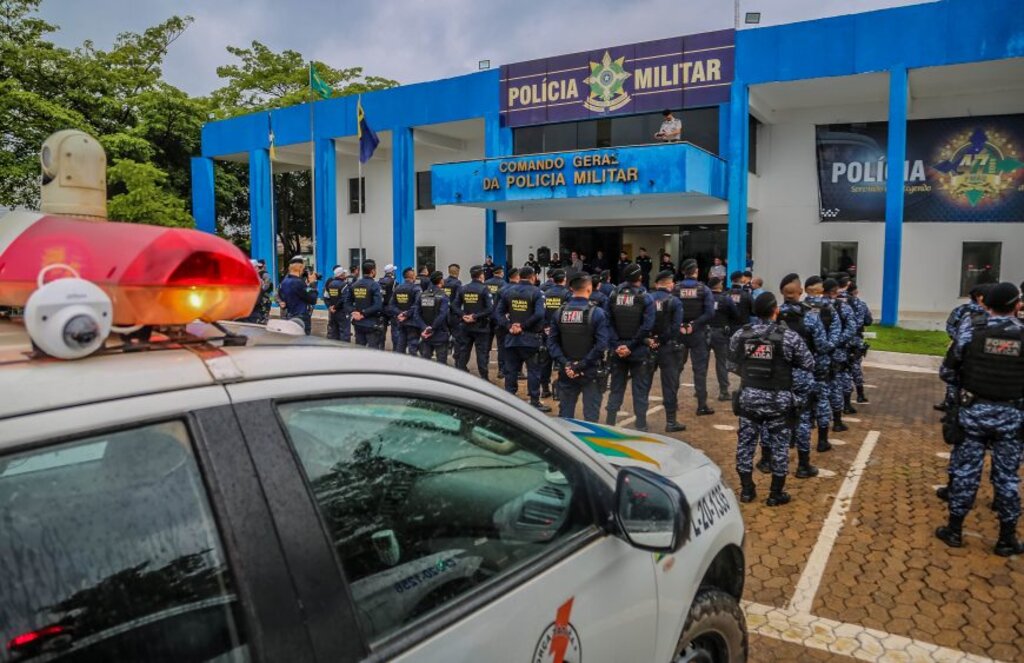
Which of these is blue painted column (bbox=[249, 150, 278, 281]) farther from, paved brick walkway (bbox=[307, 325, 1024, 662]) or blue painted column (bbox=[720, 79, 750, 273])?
paved brick walkway (bbox=[307, 325, 1024, 662])

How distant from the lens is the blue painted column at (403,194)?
23219 millimetres

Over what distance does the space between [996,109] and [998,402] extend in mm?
16931

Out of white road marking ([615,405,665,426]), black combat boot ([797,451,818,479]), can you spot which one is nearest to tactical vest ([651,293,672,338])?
white road marking ([615,405,665,426])

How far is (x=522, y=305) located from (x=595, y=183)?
978cm

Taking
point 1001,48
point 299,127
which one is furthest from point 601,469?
point 299,127

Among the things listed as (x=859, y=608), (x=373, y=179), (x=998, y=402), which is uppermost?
(x=373, y=179)

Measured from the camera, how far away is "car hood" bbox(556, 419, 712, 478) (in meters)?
2.60

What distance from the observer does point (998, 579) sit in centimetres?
426

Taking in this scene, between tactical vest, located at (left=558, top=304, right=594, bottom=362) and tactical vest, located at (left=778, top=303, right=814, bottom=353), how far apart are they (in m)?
1.85

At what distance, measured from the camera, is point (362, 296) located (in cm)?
1150

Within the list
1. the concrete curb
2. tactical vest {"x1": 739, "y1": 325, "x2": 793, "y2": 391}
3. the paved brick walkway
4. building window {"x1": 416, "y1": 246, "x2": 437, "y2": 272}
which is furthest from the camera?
building window {"x1": 416, "y1": 246, "x2": 437, "y2": 272}

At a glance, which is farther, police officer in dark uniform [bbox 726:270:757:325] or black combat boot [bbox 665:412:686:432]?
police officer in dark uniform [bbox 726:270:757:325]

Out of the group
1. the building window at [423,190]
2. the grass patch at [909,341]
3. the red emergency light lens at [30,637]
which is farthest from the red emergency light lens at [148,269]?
the building window at [423,190]

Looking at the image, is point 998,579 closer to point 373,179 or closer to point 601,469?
point 601,469
